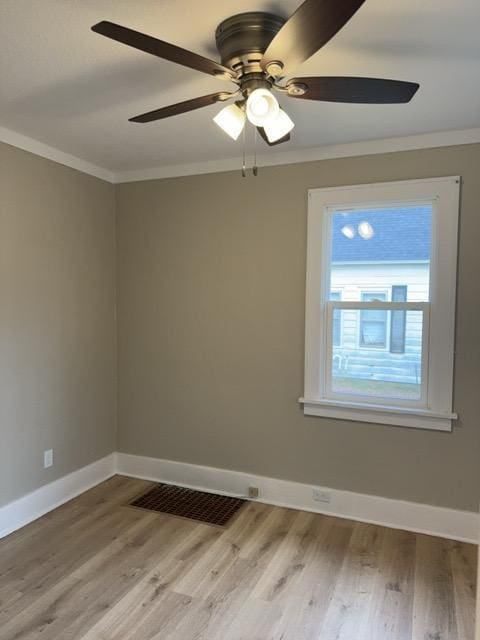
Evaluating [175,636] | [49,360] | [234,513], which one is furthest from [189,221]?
[175,636]

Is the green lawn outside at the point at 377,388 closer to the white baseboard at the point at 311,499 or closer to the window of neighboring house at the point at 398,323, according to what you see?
the window of neighboring house at the point at 398,323

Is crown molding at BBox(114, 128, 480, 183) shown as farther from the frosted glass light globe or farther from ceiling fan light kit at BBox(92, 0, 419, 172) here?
the frosted glass light globe

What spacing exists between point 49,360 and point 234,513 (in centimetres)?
163

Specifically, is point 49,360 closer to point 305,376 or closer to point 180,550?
point 180,550

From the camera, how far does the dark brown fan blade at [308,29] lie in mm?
1166

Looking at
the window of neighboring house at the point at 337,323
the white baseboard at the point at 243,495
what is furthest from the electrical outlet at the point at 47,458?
the window of neighboring house at the point at 337,323

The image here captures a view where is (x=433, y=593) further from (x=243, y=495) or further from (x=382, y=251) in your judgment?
(x=382, y=251)

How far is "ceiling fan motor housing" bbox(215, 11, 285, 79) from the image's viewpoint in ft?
5.18

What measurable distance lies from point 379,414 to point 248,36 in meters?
2.24

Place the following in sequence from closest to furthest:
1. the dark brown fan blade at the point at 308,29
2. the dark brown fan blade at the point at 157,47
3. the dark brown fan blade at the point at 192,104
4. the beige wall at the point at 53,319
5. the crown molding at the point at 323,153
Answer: the dark brown fan blade at the point at 308,29 < the dark brown fan blade at the point at 157,47 < the dark brown fan blade at the point at 192,104 < the crown molding at the point at 323,153 < the beige wall at the point at 53,319

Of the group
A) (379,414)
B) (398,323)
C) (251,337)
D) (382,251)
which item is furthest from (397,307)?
(251,337)

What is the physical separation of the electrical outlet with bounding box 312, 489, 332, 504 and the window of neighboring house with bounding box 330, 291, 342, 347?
3.28 ft

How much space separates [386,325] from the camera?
293 cm

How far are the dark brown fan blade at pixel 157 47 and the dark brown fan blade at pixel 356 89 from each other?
0.90ft
